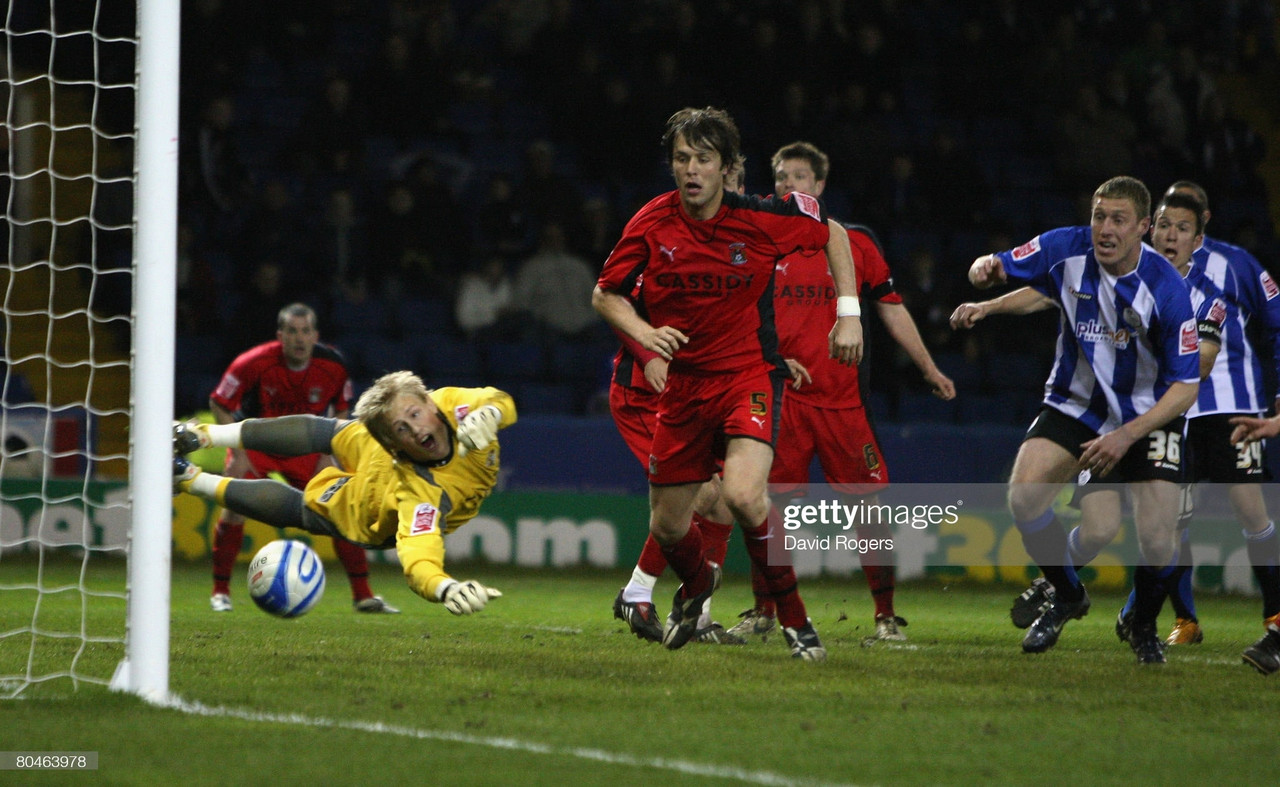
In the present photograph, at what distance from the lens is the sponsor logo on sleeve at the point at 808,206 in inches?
222

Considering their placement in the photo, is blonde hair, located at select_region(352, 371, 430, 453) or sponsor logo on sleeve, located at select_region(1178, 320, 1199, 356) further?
blonde hair, located at select_region(352, 371, 430, 453)

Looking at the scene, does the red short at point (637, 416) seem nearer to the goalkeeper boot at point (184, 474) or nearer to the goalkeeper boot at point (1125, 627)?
the goalkeeper boot at point (184, 474)

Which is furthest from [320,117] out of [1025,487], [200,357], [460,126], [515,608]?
[1025,487]

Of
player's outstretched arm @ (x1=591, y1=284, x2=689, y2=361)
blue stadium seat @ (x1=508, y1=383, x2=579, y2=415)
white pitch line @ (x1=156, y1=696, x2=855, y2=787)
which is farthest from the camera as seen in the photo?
Answer: blue stadium seat @ (x1=508, y1=383, x2=579, y2=415)

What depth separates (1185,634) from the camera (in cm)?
671

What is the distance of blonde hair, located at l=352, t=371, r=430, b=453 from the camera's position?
591 centimetres

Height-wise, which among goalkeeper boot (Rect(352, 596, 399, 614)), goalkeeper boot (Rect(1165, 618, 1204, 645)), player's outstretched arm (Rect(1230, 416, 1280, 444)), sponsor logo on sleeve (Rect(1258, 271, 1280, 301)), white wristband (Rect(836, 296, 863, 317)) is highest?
sponsor logo on sleeve (Rect(1258, 271, 1280, 301))

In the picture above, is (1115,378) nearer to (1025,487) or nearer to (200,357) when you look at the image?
(1025,487)

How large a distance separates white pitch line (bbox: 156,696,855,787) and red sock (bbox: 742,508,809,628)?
1.88m

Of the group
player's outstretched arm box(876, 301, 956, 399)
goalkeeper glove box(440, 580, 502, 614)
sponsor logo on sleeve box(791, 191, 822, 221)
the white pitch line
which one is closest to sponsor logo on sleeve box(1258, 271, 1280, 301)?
player's outstretched arm box(876, 301, 956, 399)

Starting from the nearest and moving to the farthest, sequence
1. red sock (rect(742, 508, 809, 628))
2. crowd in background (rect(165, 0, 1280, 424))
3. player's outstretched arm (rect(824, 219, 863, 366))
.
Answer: player's outstretched arm (rect(824, 219, 863, 366)), red sock (rect(742, 508, 809, 628)), crowd in background (rect(165, 0, 1280, 424))

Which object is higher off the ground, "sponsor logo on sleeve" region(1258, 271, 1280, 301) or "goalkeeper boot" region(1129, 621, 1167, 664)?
"sponsor logo on sleeve" region(1258, 271, 1280, 301)

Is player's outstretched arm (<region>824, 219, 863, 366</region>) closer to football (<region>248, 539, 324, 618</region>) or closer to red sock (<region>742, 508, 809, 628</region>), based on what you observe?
red sock (<region>742, 508, 809, 628</region>)

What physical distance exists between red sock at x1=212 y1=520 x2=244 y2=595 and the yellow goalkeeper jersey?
184 centimetres
